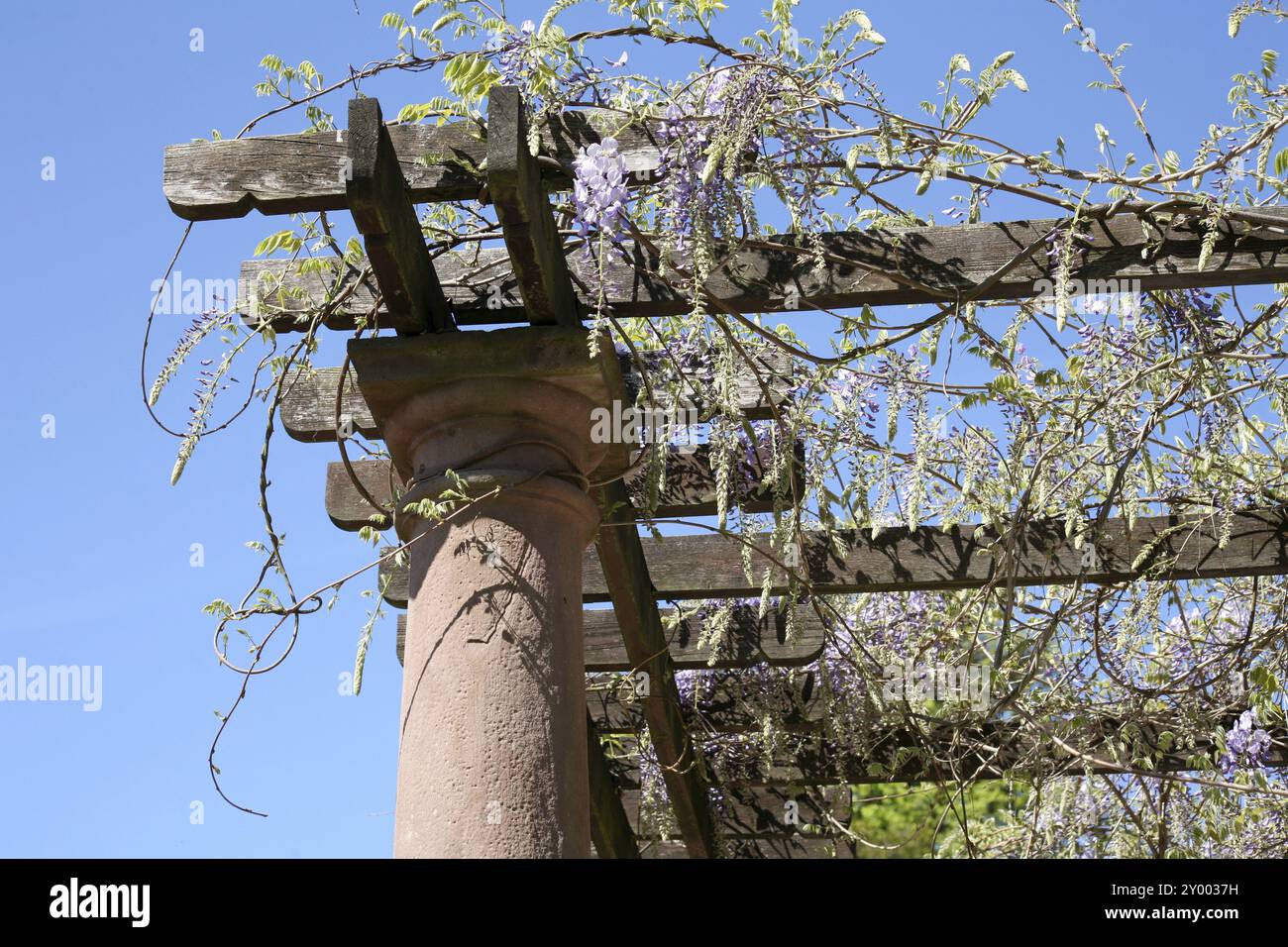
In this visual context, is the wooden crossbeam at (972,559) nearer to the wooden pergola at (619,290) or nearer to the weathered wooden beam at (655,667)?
the wooden pergola at (619,290)

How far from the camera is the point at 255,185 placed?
3.39 m

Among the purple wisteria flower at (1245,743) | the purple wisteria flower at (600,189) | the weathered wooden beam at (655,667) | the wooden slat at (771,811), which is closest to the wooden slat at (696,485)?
A: the weathered wooden beam at (655,667)

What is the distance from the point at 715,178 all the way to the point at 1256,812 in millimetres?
4093

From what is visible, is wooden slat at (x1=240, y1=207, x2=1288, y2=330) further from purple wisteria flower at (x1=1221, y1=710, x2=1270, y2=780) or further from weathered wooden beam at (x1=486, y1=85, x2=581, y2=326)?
purple wisteria flower at (x1=1221, y1=710, x2=1270, y2=780)

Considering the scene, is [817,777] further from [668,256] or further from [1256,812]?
[668,256]

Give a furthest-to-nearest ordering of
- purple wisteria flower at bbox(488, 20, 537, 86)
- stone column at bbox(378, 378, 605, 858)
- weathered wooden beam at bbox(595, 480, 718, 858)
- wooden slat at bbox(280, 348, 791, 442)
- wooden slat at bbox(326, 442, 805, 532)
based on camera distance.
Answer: wooden slat at bbox(326, 442, 805, 532), weathered wooden beam at bbox(595, 480, 718, 858), wooden slat at bbox(280, 348, 791, 442), purple wisteria flower at bbox(488, 20, 537, 86), stone column at bbox(378, 378, 605, 858)

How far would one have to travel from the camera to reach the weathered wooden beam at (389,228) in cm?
322

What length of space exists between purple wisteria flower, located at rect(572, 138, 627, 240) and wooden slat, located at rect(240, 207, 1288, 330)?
0.80 ft

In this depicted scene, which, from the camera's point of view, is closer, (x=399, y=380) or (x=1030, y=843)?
(x=399, y=380)

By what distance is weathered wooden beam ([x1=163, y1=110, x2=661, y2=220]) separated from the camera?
133 inches

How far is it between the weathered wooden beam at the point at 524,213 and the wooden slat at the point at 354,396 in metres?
0.73

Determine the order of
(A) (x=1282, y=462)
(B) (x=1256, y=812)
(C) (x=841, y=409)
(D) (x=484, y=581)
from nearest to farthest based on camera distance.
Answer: (D) (x=484, y=581) → (C) (x=841, y=409) → (A) (x=1282, y=462) → (B) (x=1256, y=812)

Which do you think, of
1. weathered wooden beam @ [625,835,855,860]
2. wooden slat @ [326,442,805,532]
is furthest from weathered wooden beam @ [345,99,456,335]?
weathered wooden beam @ [625,835,855,860]
